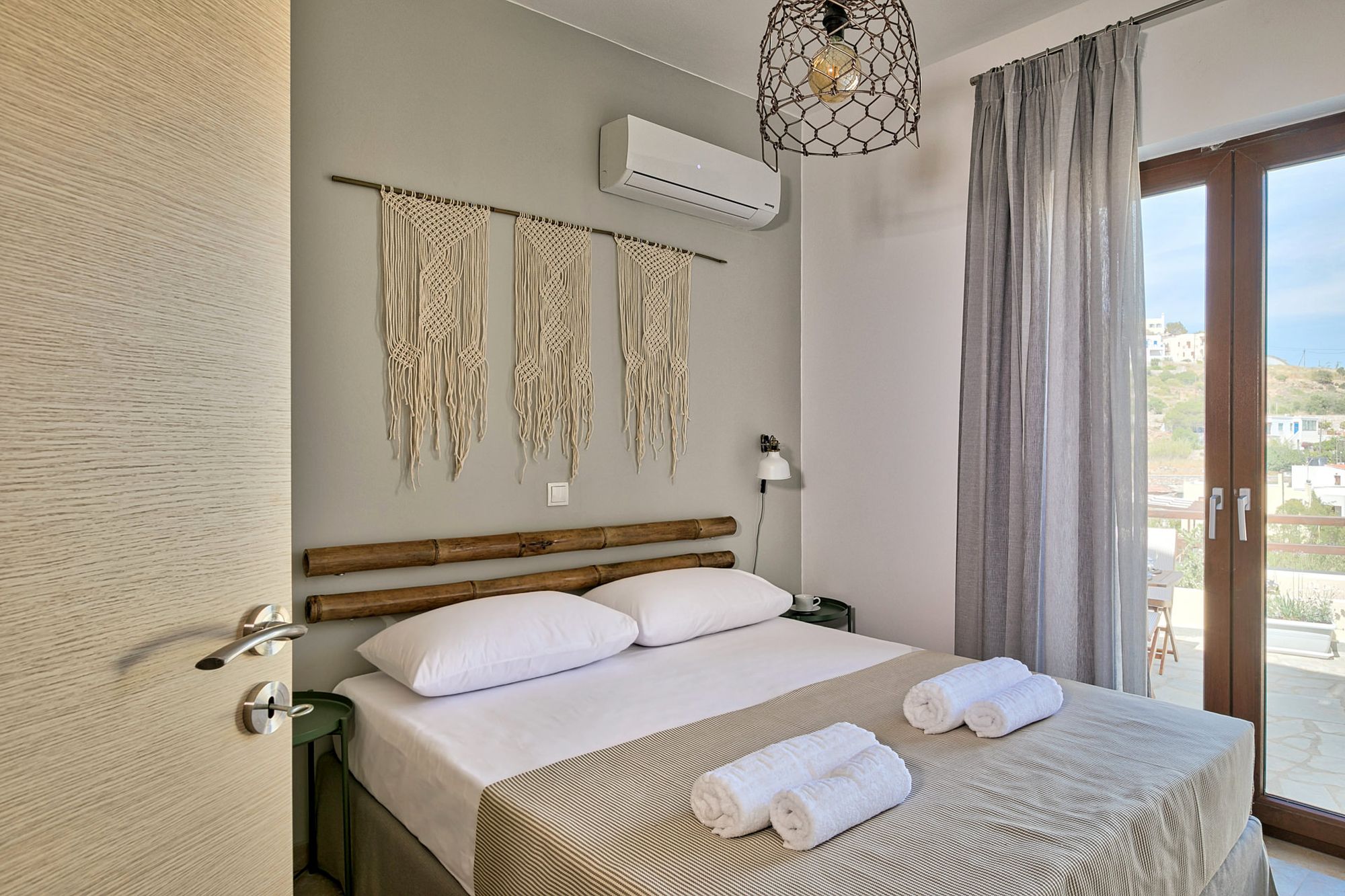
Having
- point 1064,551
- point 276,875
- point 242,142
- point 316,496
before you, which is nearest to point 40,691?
point 276,875

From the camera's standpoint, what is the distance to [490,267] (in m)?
2.69

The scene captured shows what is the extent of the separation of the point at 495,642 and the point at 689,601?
795 millimetres

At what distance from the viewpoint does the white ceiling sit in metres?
2.80

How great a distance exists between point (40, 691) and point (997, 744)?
1762mm

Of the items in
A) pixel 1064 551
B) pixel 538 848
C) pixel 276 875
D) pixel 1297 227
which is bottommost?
pixel 538 848

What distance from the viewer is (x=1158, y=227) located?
2.73 metres

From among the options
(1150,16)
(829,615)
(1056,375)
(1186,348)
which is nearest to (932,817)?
(1056,375)

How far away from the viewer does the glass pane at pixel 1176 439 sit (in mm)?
2633

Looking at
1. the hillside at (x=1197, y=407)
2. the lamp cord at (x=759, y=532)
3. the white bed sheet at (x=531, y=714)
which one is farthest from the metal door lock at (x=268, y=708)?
the hillside at (x=1197, y=407)

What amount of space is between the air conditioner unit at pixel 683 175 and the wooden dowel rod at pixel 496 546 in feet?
4.53

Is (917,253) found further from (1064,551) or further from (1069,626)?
(1069,626)

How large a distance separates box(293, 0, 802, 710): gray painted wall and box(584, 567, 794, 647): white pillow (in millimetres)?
304

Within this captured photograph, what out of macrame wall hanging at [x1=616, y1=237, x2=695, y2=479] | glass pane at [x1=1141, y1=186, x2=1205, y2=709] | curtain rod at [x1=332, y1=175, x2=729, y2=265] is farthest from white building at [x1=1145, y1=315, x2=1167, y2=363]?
curtain rod at [x1=332, y1=175, x2=729, y2=265]

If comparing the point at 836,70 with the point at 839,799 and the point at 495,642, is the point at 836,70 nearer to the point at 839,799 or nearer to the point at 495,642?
the point at 839,799
